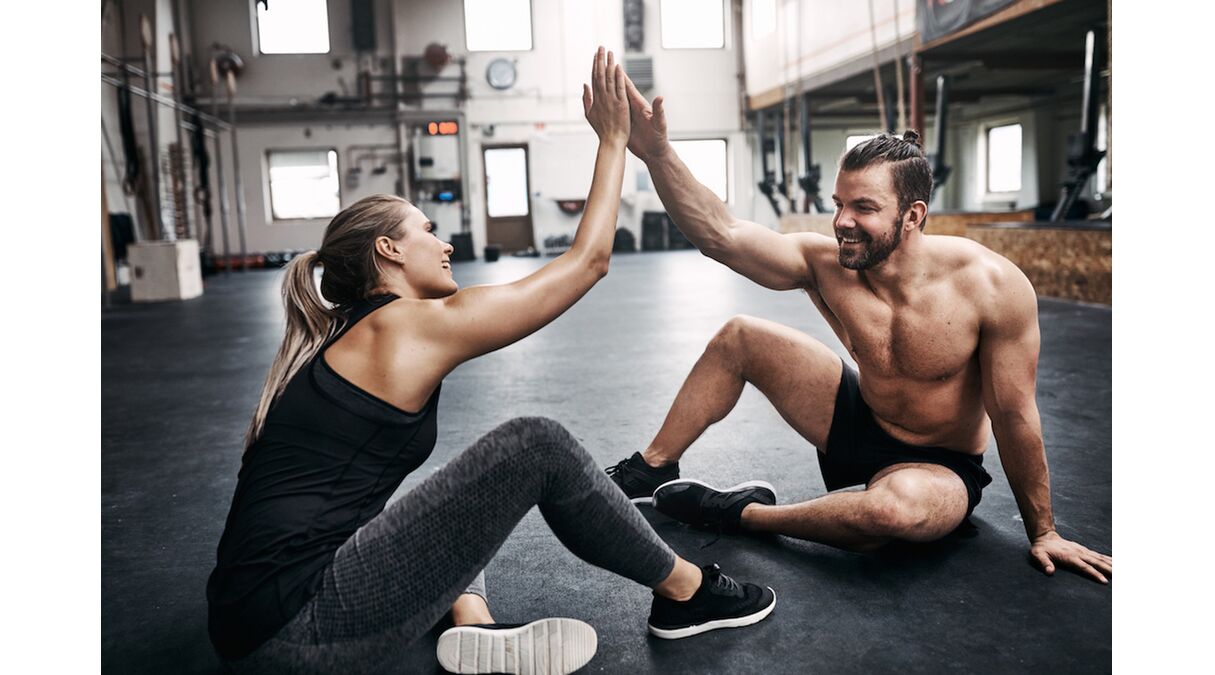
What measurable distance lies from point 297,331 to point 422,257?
0.24 metres

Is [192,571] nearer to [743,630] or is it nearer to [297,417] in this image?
[297,417]

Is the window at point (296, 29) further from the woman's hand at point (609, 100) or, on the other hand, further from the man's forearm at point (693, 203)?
the woman's hand at point (609, 100)

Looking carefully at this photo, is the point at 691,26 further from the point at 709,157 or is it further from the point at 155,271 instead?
the point at 155,271

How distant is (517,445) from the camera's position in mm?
1376

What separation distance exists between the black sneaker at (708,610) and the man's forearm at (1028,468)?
659 mm

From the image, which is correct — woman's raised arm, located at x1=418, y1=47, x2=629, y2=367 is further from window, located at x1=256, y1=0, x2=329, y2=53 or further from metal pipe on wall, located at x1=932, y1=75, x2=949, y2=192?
window, located at x1=256, y1=0, x2=329, y2=53

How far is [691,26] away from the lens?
15.6 m

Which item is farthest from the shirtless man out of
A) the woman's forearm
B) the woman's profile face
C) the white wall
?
the white wall

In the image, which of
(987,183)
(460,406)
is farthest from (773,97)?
(460,406)

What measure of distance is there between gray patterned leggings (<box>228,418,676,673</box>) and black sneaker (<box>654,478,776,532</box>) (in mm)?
855

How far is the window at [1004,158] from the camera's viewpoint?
15.9 meters

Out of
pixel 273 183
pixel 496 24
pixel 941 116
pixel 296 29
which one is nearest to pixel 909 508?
pixel 941 116

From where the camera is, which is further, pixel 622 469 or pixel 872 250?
pixel 622 469

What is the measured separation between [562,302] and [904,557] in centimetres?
108
